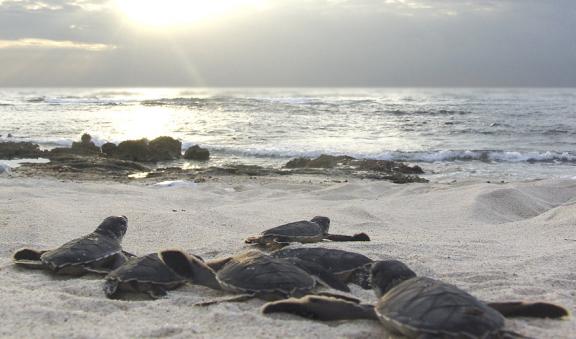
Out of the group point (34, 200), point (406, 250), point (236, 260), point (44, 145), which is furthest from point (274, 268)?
point (44, 145)

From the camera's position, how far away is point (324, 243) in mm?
4961

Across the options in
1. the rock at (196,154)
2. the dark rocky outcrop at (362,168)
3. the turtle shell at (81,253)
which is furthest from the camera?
the rock at (196,154)

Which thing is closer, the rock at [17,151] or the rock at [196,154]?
the rock at [17,151]

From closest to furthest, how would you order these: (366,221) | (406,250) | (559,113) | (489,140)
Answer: (406,250) → (366,221) → (489,140) → (559,113)

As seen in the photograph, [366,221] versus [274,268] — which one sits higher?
[274,268]

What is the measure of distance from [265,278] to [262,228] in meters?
2.73

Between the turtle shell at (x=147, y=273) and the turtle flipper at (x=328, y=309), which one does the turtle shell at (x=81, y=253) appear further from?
the turtle flipper at (x=328, y=309)

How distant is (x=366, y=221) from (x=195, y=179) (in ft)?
15.7

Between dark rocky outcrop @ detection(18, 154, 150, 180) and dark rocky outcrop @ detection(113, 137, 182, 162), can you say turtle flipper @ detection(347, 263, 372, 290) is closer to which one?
dark rocky outcrop @ detection(18, 154, 150, 180)

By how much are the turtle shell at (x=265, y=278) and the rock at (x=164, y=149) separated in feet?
37.6

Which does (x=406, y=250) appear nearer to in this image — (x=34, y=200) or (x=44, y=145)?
(x=34, y=200)

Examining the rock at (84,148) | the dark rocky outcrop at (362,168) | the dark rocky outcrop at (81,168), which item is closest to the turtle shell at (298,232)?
the dark rocky outcrop at (362,168)

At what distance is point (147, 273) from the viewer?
345 cm

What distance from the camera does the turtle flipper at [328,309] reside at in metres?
2.87
